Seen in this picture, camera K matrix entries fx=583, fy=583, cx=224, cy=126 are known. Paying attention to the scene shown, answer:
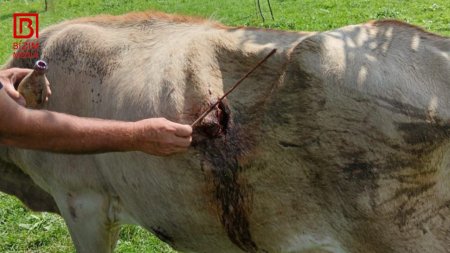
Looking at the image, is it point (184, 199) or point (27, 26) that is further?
point (27, 26)

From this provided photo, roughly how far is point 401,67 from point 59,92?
242cm

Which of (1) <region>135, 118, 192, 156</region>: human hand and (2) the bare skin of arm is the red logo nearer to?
(2) the bare skin of arm

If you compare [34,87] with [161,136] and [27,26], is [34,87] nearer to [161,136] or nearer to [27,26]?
[161,136]

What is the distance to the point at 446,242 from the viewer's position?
9.90ft

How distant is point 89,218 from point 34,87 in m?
1.03

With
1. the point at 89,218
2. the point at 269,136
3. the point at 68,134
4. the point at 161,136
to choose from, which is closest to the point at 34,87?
the point at 89,218

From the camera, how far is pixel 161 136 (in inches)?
113

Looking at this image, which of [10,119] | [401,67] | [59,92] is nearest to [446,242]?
[401,67]

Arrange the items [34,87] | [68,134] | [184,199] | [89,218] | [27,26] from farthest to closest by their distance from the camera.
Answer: [27,26], [89,218], [34,87], [184,199], [68,134]

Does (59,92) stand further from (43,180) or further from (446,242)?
(446,242)

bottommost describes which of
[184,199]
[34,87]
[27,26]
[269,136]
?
[27,26]

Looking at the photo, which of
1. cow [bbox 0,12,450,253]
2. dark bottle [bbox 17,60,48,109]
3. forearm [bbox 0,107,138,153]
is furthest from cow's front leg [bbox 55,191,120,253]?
forearm [bbox 0,107,138,153]

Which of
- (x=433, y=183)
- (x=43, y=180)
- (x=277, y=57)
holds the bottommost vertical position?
(x=43, y=180)

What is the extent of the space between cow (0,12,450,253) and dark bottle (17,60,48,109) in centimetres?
24
